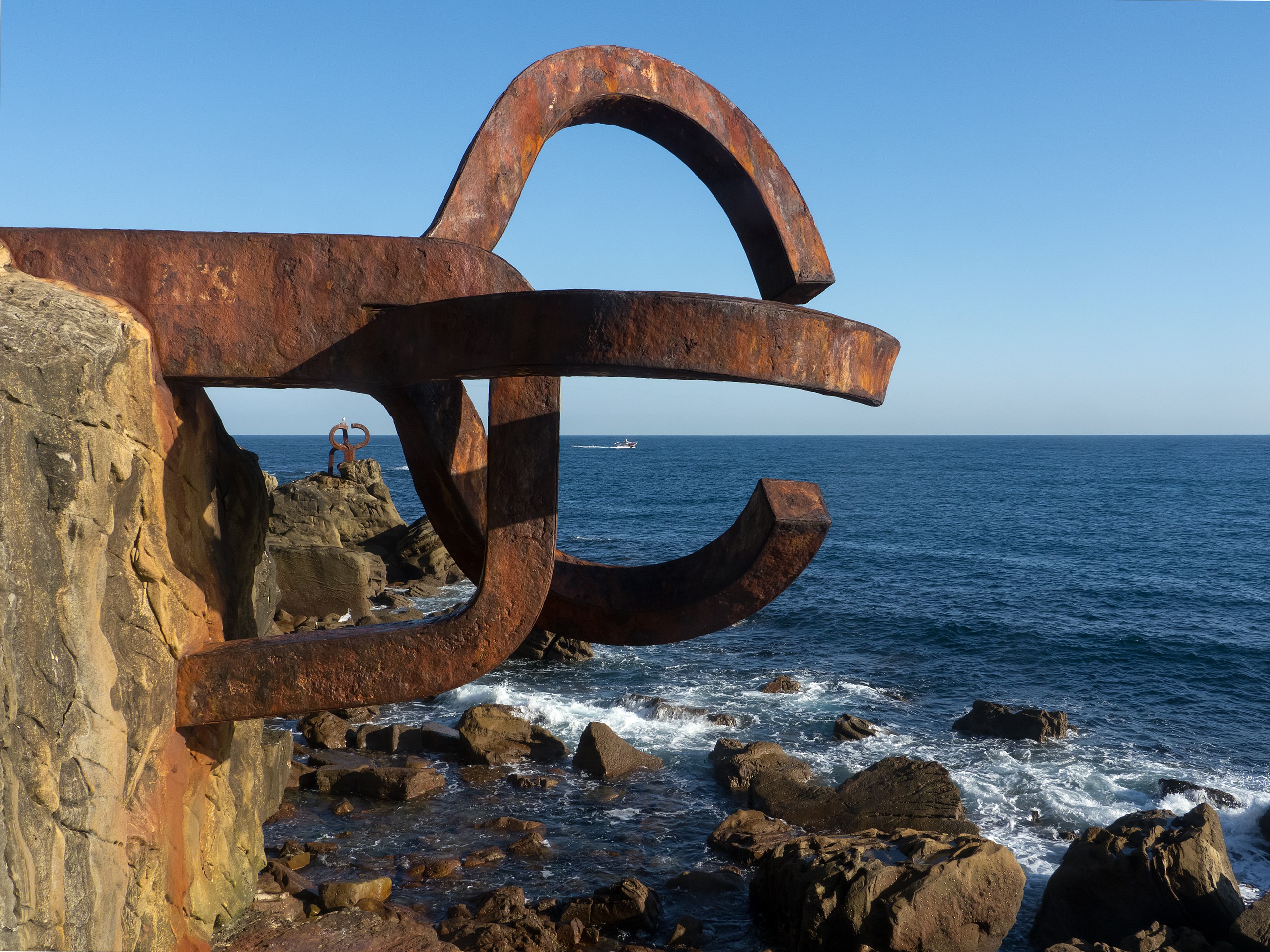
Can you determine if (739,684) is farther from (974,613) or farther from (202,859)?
(202,859)

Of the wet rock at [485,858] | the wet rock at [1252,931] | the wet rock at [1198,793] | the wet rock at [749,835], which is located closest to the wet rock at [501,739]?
the wet rock at [485,858]

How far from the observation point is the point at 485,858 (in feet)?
26.6

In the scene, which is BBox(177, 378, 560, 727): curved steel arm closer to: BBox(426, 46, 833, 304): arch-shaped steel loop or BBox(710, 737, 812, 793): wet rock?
BBox(426, 46, 833, 304): arch-shaped steel loop

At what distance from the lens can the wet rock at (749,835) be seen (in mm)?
8500

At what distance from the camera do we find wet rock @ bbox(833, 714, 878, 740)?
40.7 ft

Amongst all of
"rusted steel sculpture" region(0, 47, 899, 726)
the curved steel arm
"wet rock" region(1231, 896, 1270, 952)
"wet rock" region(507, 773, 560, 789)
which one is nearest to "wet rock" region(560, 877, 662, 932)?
"wet rock" region(507, 773, 560, 789)

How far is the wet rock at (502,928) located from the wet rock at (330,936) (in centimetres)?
112

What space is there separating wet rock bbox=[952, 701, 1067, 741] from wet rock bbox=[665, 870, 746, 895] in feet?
20.3

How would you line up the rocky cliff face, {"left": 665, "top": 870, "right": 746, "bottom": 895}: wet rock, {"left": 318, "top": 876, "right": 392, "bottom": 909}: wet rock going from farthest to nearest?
{"left": 665, "top": 870, "right": 746, "bottom": 895}: wet rock < {"left": 318, "top": 876, "right": 392, "bottom": 909}: wet rock < the rocky cliff face

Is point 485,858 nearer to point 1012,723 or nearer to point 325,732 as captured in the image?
point 325,732

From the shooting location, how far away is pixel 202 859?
419 centimetres

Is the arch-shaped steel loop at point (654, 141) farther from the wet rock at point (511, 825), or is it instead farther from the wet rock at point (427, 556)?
the wet rock at point (427, 556)

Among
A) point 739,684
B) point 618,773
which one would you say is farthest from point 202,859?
point 739,684

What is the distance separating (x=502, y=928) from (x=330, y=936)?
1.80 meters
